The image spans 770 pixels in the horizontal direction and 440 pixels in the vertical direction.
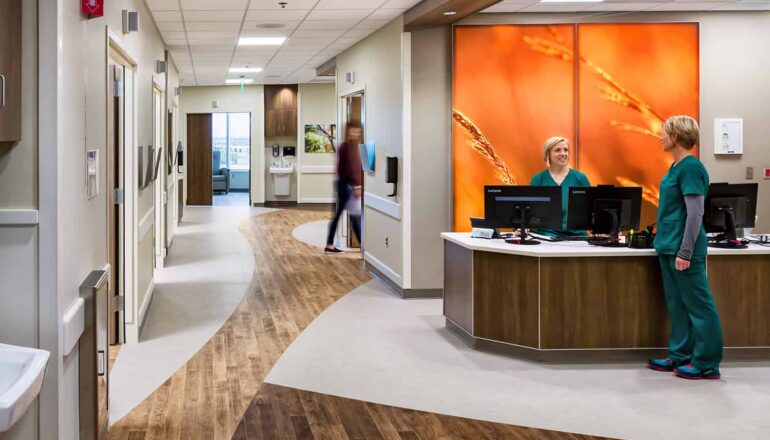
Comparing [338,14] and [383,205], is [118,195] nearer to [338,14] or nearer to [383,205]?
[338,14]

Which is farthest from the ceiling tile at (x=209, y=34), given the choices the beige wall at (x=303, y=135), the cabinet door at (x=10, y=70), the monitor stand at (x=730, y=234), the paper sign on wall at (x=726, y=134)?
the beige wall at (x=303, y=135)

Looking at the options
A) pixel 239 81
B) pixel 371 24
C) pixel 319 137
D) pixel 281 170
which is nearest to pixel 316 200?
pixel 281 170

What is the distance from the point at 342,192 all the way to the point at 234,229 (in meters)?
3.73

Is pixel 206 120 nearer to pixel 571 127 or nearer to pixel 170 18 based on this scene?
pixel 170 18

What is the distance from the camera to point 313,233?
12.9 m

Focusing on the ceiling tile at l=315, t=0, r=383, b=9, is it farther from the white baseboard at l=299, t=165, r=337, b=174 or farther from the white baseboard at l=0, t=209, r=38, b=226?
the white baseboard at l=299, t=165, r=337, b=174

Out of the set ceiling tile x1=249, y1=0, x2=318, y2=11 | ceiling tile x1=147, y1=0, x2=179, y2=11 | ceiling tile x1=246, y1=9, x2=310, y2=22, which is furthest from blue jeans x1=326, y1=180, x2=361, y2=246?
ceiling tile x1=147, y1=0, x2=179, y2=11

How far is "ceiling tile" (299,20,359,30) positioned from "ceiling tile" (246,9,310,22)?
258 mm

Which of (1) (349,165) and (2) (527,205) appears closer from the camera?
(2) (527,205)

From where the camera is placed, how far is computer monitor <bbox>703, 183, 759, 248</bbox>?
5.24m

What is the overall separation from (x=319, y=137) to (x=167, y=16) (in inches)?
409

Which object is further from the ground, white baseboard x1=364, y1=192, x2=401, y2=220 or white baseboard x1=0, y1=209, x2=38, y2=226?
white baseboard x1=0, y1=209, x2=38, y2=226

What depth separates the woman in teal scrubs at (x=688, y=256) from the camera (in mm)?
4742

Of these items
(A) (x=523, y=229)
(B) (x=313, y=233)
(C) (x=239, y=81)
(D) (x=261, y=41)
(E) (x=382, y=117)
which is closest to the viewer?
(A) (x=523, y=229)
